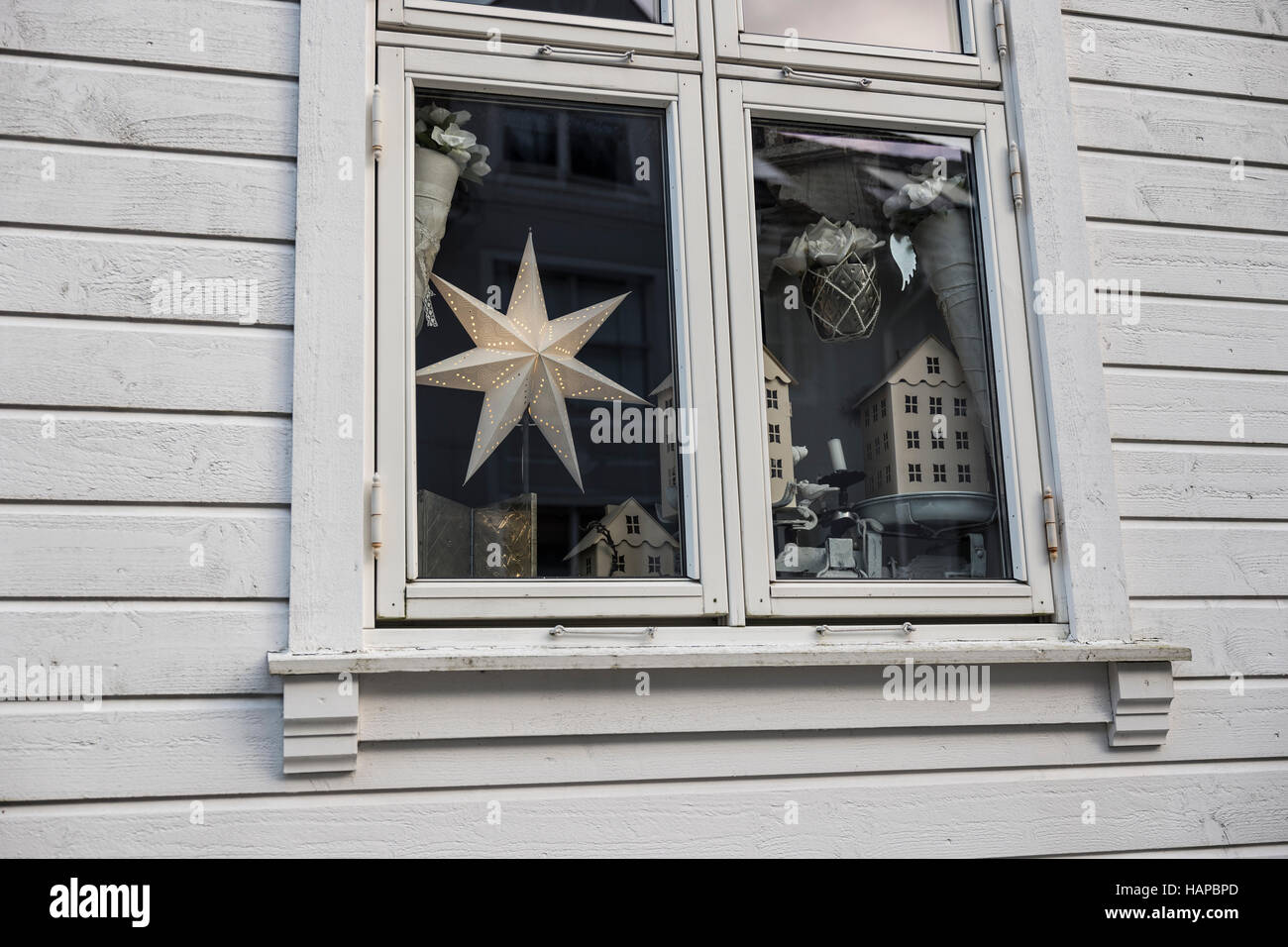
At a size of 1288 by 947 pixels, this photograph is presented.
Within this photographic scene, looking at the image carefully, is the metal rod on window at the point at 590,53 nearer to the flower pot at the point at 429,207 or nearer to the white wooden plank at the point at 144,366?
the flower pot at the point at 429,207

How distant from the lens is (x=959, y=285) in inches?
101

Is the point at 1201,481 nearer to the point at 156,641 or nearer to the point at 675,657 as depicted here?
the point at 675,657

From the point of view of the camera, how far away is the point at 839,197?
2574mm

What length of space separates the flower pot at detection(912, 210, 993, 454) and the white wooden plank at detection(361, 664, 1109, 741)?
61 cm

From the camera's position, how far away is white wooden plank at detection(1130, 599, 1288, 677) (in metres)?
2.42

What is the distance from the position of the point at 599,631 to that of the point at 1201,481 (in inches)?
57.3

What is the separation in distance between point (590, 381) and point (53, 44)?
125 centimetres

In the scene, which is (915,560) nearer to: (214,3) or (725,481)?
(725,481)

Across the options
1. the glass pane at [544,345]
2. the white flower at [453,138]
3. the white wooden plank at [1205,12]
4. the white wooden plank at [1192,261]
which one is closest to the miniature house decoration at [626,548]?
the glass pane at [544,345]

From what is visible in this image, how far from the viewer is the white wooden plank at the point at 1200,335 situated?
2543mm

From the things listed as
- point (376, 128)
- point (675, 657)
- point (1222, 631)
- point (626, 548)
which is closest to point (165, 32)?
point (376, 128)

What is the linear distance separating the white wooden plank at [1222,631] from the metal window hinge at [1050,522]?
0.75 ft

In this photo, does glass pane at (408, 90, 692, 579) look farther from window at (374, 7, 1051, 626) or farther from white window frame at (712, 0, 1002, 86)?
white window frame at (712, 0, 1002, 86)
